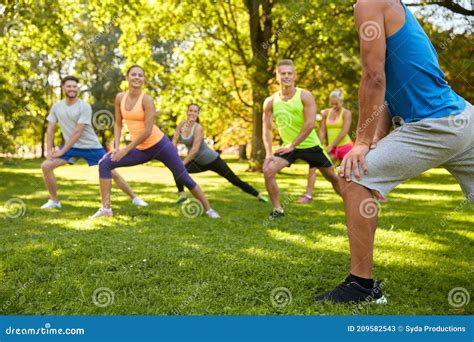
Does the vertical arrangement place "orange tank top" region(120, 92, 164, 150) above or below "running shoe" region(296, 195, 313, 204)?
above

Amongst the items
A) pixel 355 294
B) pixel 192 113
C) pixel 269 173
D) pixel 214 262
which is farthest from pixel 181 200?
pixel 355 294

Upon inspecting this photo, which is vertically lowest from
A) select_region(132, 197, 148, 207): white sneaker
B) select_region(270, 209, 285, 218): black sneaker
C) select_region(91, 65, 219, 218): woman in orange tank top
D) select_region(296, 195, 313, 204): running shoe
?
select_region(296, 195, 313, 204): running shoe

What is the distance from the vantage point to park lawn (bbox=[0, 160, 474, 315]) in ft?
11.3

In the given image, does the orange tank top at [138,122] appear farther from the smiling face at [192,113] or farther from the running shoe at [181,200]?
the running shoe at [181,200]

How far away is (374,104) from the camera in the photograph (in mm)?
3074

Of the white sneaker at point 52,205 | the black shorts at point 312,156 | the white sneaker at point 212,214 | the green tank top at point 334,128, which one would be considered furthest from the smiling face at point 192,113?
the green tank top at point 334,128

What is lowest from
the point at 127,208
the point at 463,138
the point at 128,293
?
the point at 127,208

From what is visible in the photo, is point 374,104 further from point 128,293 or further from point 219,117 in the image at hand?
point 219,117

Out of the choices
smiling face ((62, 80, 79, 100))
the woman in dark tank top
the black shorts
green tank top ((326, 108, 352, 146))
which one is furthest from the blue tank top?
green tank top ((326, 108, 352, 146))

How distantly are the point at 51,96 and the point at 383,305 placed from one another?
47.4m

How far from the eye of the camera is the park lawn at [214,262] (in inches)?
136

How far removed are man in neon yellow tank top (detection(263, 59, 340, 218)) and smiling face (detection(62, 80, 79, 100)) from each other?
3308 mm

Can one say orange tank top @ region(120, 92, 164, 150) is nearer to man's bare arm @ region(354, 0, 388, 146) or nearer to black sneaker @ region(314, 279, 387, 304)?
black sneaker @ region(314, 279, 387, 304)

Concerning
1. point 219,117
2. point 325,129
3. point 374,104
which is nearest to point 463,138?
point 374,104
